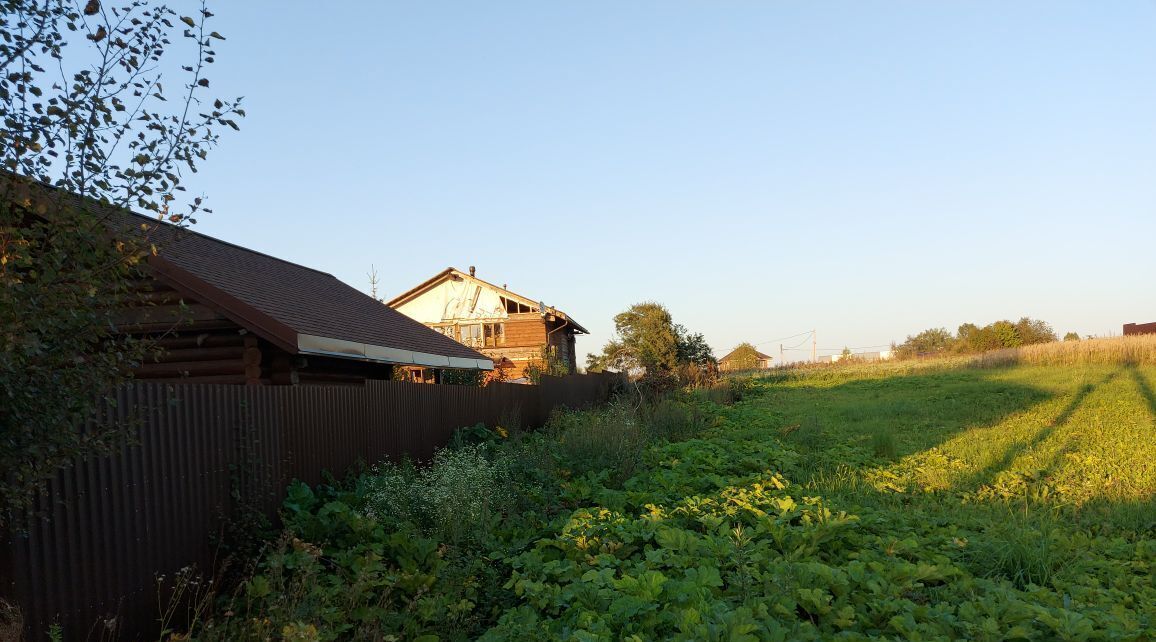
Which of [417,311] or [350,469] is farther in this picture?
[417,311]

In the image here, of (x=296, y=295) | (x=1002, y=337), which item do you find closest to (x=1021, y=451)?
(x=296, y=295)

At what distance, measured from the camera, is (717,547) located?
527 centimetres

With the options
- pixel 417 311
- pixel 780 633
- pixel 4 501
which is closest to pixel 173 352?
pixel 4 501

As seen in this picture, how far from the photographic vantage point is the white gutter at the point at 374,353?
10109 millimetres

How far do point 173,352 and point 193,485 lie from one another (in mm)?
5790

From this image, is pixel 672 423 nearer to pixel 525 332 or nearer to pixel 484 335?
pixel 525 332

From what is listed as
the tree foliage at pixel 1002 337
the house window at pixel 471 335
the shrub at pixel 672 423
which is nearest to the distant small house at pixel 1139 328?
A: the tree foliage at pixel 1002 337

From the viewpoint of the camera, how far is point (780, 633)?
363 cm

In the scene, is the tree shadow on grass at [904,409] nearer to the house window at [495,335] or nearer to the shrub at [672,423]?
the shrub at [672,423]

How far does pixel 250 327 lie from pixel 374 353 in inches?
135

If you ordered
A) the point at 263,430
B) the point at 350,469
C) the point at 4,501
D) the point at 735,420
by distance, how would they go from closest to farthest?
the point at 4,501, the point at 263,430, the point at 350,469, the point at 735,420

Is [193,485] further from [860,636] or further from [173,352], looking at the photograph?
[173,352]

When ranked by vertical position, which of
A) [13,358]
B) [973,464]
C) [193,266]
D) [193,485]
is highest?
[193,266]

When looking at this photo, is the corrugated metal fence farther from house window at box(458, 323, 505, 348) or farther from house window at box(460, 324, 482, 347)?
house window at box(460, 324, 482, 347)
